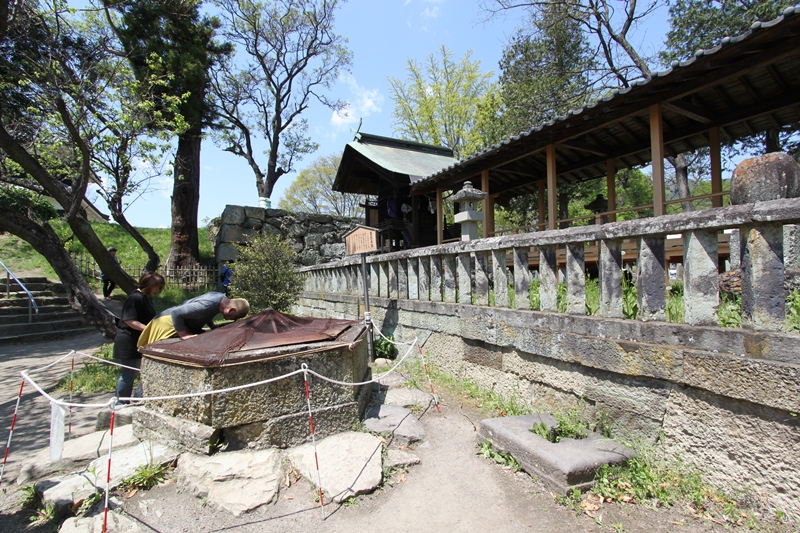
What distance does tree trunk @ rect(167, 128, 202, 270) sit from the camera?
1638cm

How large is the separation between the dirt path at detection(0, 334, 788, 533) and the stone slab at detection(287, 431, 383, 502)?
0.08 m

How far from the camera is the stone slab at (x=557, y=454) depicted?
2.88m

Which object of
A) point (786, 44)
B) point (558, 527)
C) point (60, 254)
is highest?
point (786, 44)

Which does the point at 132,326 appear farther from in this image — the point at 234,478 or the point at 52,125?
the point at 52,125

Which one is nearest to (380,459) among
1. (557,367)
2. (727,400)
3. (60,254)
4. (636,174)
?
(557,367)

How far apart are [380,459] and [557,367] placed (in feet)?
5.98

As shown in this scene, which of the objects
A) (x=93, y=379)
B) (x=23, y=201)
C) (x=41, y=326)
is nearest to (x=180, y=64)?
(x=23, y=201)

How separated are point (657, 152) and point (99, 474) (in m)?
8.13

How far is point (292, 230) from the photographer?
1712 cm

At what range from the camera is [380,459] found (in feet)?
11.4

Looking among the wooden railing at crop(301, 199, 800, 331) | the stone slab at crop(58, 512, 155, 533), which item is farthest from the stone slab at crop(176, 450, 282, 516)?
the wooden railing at crop(301, 199, 800, 331)

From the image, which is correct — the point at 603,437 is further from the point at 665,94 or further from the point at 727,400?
the point at 665,94

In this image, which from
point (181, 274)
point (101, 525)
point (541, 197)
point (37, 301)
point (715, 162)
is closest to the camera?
point (101, 525)

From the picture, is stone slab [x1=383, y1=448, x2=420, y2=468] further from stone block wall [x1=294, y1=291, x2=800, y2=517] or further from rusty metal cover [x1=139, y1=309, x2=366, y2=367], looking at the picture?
stone block wall [x1=294, y1=291, x2=800, y2=517]
